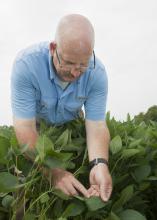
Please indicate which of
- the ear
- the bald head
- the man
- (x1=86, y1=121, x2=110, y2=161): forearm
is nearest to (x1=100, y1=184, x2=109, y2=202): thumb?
the man

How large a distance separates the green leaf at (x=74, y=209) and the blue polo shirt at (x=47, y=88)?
2.45 ft

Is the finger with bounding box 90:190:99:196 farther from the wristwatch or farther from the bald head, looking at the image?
the bald head

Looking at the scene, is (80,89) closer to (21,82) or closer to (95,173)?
(21,82)

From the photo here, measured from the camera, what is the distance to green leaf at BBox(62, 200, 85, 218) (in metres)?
2.49

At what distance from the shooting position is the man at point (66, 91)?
2676 millimetres

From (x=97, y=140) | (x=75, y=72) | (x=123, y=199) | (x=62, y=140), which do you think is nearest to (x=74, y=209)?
(x=123, y=199)

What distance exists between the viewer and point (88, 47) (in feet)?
8.74

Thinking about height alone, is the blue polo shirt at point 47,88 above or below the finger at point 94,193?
above

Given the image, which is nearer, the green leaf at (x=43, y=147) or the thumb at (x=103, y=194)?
the green leaf at (x=43, y=147)

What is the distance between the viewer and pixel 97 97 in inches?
128

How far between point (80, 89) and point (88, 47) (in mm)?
590

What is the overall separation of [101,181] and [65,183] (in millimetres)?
237

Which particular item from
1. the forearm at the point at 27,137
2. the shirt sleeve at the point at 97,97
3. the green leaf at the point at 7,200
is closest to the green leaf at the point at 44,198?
the green leaf at the point at 7,200

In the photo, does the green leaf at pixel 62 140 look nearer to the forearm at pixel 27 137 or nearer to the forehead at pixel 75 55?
the forearm at pixel 27 137
